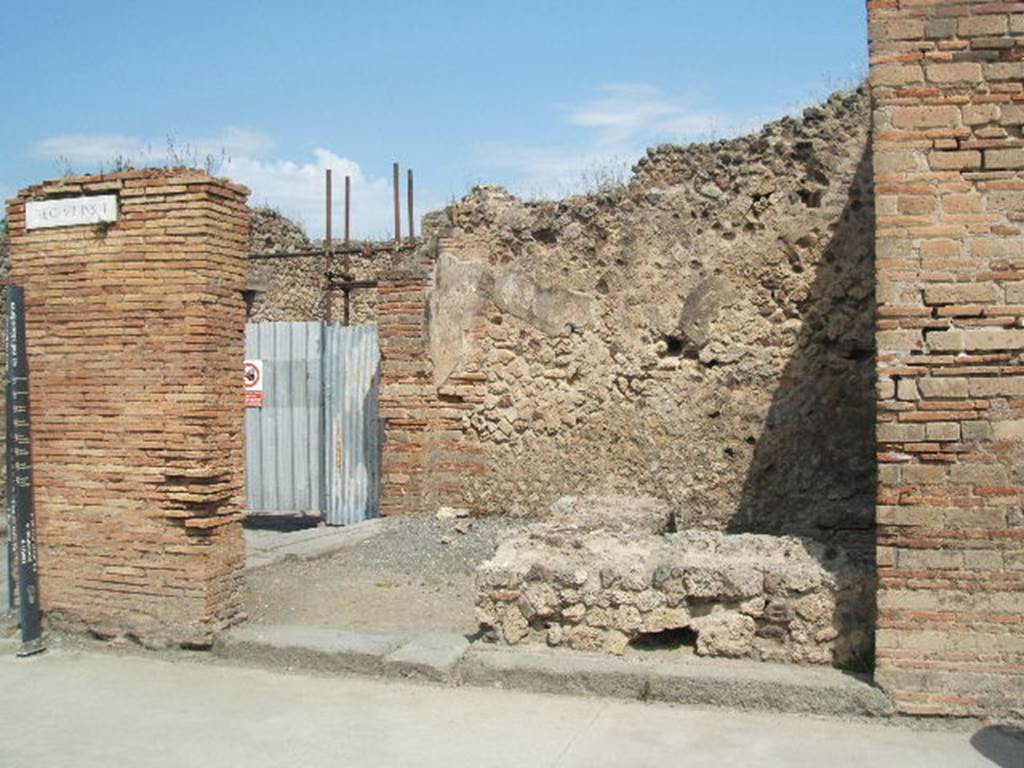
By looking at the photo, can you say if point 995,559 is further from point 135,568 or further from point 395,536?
point 395,536

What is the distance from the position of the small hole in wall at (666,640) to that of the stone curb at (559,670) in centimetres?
19

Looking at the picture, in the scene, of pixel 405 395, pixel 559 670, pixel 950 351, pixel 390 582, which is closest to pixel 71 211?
pixel 390 582

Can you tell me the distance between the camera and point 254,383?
1149 cm

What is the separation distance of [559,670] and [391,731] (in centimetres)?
95

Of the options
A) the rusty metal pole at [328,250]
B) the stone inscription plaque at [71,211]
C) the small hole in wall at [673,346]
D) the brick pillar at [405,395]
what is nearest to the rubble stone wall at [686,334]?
the small hole in wall at [673,346]

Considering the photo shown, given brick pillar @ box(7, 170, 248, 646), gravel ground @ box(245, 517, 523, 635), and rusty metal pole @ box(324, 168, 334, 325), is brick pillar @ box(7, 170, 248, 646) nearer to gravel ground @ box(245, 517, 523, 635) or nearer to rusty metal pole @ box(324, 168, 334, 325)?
gravel ground @ box(245, 517, 523, 635)

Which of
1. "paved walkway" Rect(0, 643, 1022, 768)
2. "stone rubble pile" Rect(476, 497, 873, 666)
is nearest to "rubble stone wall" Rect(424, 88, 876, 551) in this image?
"stone rubble pile" Rect(476, 497, 873, 666)

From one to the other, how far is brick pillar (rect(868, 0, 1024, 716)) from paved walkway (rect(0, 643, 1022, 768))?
1.32 feet

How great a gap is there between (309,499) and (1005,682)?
8.01m

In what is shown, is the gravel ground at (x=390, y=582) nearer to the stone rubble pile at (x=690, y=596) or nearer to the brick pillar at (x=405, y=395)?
the brick pillar at (x=405, y=395)

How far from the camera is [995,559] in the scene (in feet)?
15.6

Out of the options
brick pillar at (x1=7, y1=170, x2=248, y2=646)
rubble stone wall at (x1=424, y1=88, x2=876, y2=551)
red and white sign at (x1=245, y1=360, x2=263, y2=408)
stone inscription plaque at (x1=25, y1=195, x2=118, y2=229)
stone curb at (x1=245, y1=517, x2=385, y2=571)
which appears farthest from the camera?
red and white sign at (x1=245, y1=360, x2=263, y2=408)

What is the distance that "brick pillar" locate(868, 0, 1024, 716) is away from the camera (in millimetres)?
4773

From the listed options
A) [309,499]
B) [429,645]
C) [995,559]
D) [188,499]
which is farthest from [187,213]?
[309,499]
